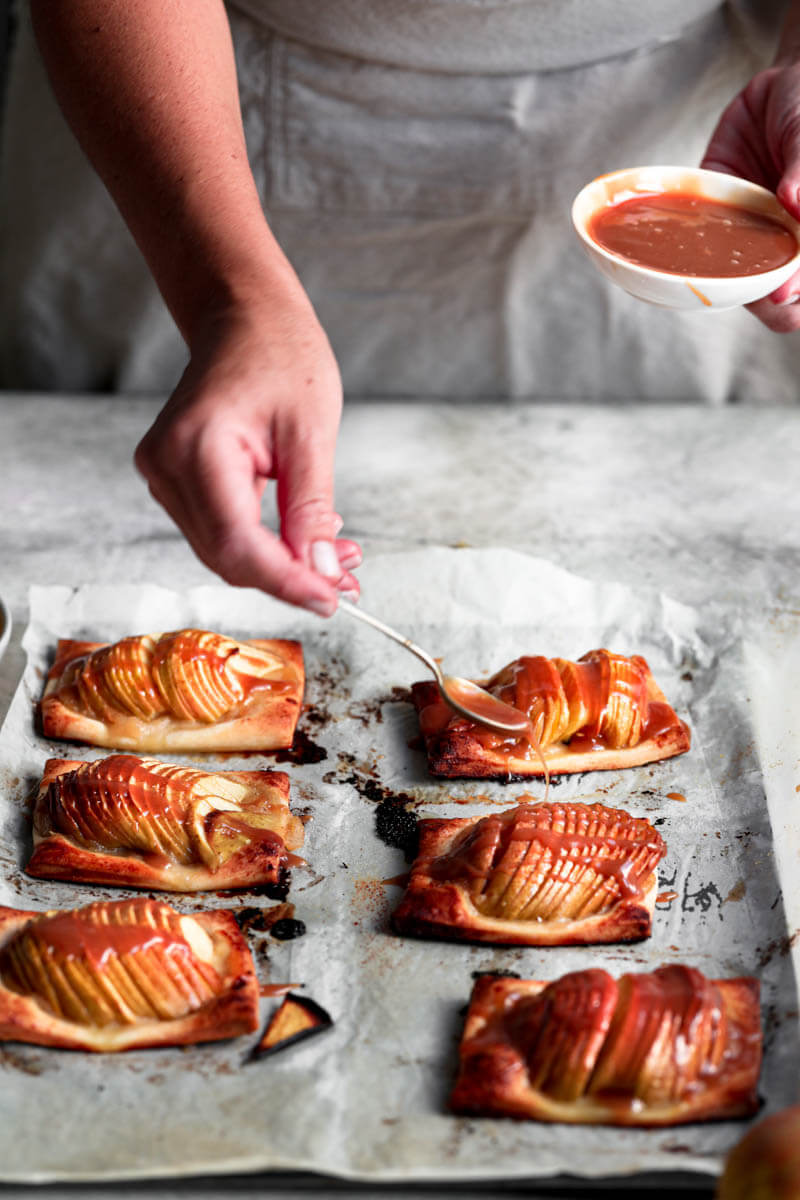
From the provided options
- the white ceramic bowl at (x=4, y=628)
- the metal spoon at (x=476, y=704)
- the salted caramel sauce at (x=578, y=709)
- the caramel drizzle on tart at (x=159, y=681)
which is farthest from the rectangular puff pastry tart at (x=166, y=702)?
the salted caramel sauce at (x=578, y=709)

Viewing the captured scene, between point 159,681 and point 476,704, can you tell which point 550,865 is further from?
point 159,681

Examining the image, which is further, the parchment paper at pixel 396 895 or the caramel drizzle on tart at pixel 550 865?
the caramel drizzle on tart at pixel 550 865

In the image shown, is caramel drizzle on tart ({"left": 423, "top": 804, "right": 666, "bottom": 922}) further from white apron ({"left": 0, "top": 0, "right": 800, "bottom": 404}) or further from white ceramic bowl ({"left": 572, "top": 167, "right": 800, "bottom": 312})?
white apron ({"left": 0, "top": 0, "right": 800, "bottom": 404})

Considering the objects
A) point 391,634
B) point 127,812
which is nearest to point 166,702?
point 127,812

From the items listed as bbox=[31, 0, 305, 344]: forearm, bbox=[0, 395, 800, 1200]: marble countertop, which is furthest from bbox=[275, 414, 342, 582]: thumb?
bbox=[0, 395, 800, 1200]: marble countertop

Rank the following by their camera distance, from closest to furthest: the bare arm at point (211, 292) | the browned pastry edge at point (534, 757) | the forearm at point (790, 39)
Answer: the bare arm at point (211, 292) → the browned pastry edge at point (534, 757) → the forearm at point (790, 39)

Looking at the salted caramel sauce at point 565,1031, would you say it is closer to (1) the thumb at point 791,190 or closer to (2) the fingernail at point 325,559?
(2) the fingernail at point 325,559

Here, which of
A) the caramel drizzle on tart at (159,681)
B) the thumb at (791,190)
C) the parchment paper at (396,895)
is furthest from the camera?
the caramel drizzle on tart at (159,681)
